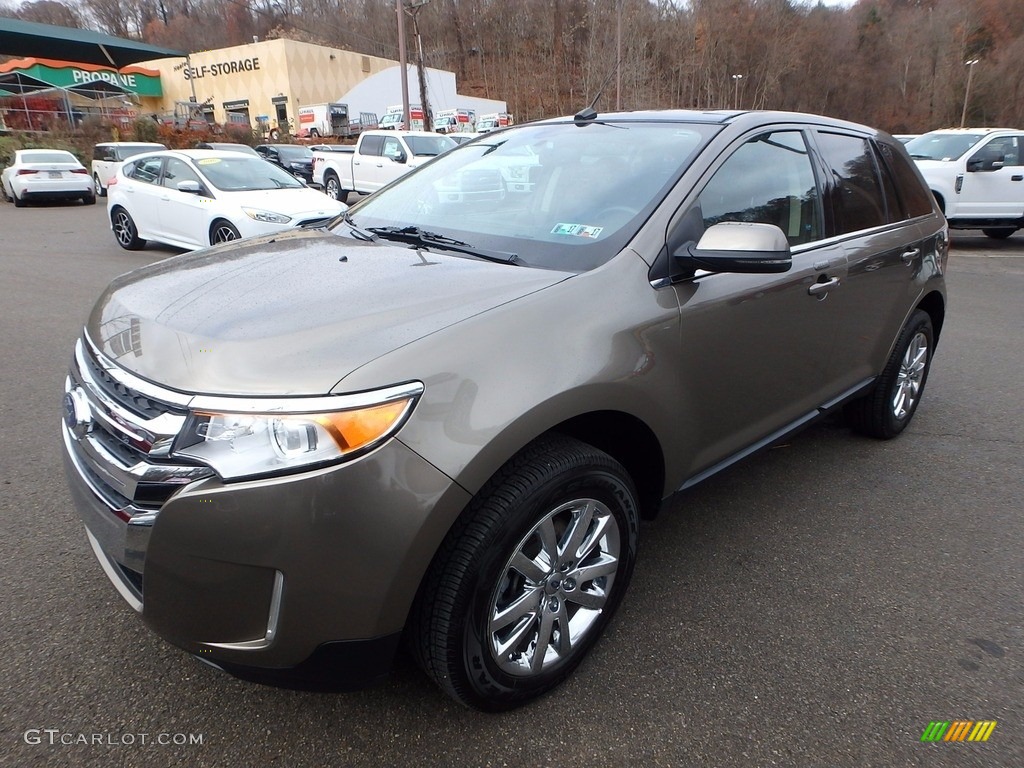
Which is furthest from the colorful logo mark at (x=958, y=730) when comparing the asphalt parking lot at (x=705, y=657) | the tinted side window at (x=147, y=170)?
the tinted side window at (x=147, y=170)

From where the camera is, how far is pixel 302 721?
77.7 inches

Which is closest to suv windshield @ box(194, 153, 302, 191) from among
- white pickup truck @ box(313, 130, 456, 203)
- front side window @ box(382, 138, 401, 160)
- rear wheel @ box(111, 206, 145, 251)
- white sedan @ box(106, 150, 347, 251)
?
white sedan @ box(106, 150, 347, 251)

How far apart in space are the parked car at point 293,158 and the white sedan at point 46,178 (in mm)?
5784

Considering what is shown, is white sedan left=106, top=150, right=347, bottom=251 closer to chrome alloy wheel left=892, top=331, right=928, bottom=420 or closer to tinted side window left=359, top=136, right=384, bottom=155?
chrome alloy wheel left=892, top=331, right=928, bottom=420

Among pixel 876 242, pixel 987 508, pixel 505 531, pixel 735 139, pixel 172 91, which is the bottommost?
pixel 987 508

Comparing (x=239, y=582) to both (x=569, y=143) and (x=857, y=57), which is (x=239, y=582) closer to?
(x=569, y=143)

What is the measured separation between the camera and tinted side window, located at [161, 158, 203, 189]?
373 inches

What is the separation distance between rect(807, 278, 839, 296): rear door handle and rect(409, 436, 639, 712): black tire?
128 centimetres

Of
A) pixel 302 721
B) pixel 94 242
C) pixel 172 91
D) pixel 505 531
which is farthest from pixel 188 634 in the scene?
pixel 172 91

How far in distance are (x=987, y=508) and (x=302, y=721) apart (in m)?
3.14

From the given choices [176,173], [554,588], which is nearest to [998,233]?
[176,173]

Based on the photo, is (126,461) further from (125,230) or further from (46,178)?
(46,178)

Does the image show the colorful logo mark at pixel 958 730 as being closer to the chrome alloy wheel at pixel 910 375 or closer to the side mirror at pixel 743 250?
the side mirror at pixel 743 250

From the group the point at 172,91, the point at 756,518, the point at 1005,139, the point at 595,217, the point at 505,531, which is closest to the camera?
the point at 505,531
